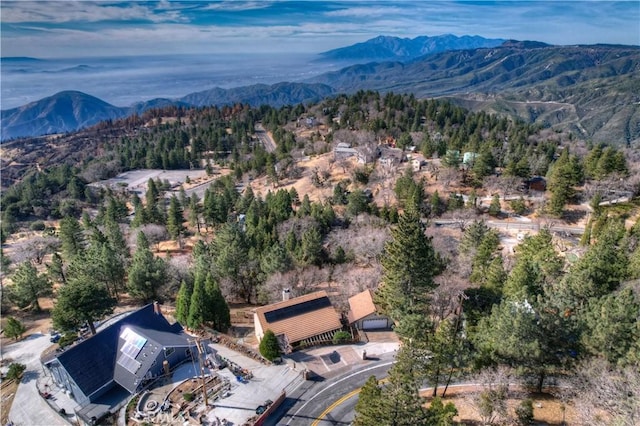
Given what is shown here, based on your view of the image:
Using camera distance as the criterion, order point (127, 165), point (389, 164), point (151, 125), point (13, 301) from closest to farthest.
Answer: point (13, 301)
point (389, 164)
point (127, 165)
point (151, 125)

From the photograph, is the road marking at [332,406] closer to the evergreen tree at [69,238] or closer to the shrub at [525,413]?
the shrub at [525,413]

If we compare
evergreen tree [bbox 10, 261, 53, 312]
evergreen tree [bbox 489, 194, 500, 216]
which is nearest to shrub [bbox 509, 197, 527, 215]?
evergreen tree [bbox 489, 194, 500, 216]

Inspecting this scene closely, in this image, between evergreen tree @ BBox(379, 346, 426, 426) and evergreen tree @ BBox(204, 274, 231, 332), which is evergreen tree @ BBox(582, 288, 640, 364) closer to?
evergreen tree @ BBox(379, 346, 426, 426)

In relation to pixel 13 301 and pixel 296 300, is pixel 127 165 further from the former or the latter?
pixel 296 300

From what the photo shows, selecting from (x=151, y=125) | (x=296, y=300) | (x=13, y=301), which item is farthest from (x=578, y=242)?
(x=151, y=125)

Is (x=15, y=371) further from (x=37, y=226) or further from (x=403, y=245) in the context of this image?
(x=37, y=226)
